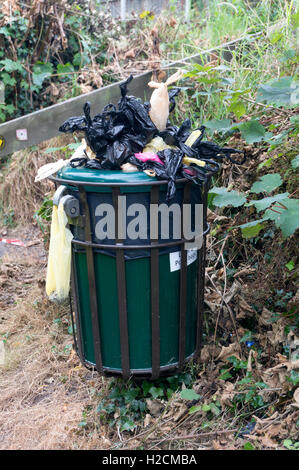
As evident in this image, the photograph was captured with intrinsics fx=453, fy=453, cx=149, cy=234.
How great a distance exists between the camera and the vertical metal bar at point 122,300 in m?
2.04

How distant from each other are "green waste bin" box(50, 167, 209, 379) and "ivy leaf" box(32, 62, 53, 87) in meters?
3.92

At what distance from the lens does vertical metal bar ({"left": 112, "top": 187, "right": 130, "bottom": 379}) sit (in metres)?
2.04

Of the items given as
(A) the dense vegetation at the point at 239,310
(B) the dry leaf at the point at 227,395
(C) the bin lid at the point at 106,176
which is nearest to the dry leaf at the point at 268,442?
(A) the dense vegetation at the point at 239,310

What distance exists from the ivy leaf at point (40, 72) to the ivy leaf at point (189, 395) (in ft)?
15.0

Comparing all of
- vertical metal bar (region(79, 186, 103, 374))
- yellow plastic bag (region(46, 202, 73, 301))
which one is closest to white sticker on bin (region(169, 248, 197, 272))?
vertical metal bar (region(79, 186, 103, 374))

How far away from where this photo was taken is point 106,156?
7.09 ft

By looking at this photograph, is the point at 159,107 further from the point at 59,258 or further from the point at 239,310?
the point at 239,310

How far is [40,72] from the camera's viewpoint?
5723 mm

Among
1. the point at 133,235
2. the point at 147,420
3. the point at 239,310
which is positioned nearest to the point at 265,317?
the point at 239,310

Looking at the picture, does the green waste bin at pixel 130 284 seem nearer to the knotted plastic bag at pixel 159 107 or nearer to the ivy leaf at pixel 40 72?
the knotted plastic bag at pixel 159 107
